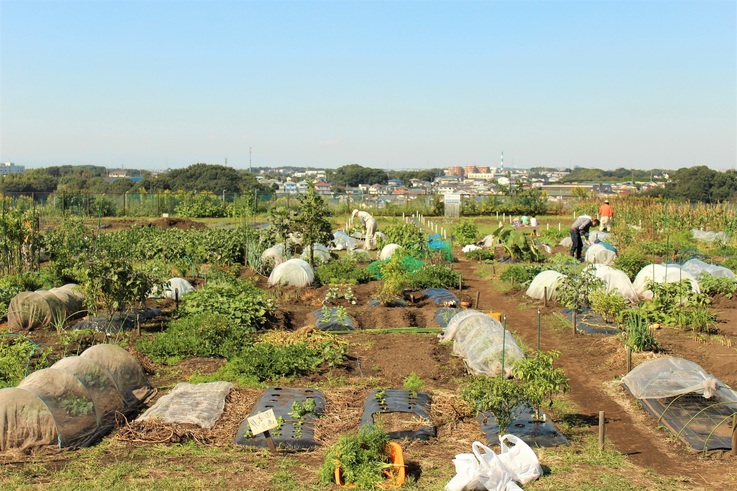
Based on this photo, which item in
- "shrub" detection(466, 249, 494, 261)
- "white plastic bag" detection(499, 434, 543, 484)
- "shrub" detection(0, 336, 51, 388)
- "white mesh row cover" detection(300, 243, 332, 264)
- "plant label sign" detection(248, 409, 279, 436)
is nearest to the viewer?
"white plastic bag" detection(499, 434, 543, 484)

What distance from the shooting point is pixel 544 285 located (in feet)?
43.2

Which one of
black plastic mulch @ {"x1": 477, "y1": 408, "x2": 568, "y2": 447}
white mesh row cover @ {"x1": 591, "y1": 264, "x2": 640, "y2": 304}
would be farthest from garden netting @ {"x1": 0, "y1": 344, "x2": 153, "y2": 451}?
white mesh row cover @ {"x1": 591, "y1": 264, "x2": 640, "y2": 304}

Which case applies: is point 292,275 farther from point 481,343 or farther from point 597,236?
point 597,236

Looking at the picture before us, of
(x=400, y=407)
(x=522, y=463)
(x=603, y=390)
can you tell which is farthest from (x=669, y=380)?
(x=400, y=407)

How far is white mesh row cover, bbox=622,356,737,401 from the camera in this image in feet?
24.7

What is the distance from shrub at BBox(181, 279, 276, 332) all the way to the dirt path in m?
3.95

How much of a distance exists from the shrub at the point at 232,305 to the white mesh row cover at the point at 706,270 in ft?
26.8

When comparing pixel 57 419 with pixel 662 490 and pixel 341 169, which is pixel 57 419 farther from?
pixel 341 169

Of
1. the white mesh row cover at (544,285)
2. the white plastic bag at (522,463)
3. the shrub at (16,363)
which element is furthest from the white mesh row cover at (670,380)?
the shrub at (16,363)

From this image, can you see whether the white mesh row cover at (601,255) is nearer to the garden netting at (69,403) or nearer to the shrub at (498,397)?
the shrub at (498,397)

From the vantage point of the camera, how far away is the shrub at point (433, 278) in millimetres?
13961

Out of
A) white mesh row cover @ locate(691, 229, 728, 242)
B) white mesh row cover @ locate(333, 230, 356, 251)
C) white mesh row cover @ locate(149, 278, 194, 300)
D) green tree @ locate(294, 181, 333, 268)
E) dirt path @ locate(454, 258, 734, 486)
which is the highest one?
green tree @ locate(294, 181, 333, 268)

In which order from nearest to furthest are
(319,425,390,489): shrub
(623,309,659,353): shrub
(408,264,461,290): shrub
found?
(319,425,390,489): shrub, (623,309,659,353): shrub, (408,264,461,290): shrub

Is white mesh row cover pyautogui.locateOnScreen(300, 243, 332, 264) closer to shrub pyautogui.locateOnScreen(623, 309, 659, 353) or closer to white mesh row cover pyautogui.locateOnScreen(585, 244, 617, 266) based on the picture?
white mesh row cover pyautogui.locateOnScreen(585, 244, 617, 266)
